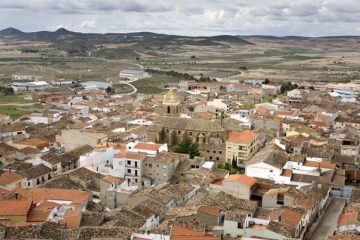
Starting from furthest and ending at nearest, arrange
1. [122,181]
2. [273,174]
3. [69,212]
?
[273,174]
[122,181]
[69,212]

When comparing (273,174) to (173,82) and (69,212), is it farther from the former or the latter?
(173,82)

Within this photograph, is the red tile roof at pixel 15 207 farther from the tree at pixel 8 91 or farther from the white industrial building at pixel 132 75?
the white industrial building at pixel 132 75

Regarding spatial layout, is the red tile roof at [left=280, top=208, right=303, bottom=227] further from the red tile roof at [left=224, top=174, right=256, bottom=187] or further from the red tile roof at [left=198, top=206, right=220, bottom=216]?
the red tile roof at [left=224, top=174, right=256, bottom=187]

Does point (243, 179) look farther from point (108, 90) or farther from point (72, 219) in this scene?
point (108, 90)

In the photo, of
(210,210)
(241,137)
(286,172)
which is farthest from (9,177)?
(241,137)

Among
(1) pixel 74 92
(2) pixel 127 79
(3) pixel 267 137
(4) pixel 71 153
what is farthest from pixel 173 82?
(4) pixel 71 153

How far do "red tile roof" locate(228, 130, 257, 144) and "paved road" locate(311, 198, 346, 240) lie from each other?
983 centimetres

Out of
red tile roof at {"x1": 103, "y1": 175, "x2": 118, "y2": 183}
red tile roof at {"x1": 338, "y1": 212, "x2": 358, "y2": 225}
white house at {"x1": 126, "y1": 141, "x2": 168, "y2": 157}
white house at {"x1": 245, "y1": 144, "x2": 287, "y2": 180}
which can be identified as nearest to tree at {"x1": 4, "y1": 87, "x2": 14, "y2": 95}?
white house at {"x1": 126, "y1": 141, "x2": 168, "y2": 157}

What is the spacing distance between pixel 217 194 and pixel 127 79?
90173mm

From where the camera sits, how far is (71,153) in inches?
1503

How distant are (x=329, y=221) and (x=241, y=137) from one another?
1346 cm

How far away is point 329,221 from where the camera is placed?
29.7 m

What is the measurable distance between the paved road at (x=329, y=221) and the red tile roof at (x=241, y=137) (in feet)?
32.3

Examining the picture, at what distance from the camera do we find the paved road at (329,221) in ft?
90.9
